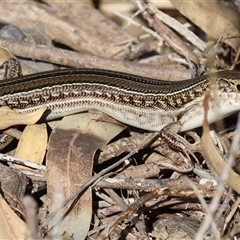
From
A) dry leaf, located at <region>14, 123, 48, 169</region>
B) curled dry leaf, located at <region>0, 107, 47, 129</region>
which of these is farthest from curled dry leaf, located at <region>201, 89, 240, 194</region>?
curled dry leaf, located at <region>0, 107, 47, 129</region>

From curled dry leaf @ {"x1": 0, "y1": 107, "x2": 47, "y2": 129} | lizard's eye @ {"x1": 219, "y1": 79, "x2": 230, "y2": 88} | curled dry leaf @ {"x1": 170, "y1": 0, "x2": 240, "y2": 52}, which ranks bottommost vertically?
Answer: curled dry leaf @ {"x1": 0, "y1": 107, "x2": 47, "y2": 129}

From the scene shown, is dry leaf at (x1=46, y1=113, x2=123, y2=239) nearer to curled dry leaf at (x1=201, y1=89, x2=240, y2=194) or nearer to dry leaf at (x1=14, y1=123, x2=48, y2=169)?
dry leaf at (x1=14, y1=123, x2=48, y2=169)

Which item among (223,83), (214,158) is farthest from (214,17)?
(214,158)

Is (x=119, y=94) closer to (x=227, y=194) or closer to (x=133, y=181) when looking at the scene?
(x=133, y=181)

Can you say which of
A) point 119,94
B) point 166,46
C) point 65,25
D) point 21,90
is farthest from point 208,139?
point 65,25

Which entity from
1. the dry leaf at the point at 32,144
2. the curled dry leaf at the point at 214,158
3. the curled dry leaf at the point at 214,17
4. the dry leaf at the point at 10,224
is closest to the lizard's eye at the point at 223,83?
the curled dry leaf at the point at 214,17

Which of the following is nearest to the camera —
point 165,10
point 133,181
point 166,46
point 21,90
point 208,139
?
point 208,139
